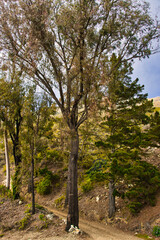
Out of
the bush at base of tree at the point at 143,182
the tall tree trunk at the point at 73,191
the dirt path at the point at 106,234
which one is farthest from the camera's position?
the bush at base of tree at the point at 143,182

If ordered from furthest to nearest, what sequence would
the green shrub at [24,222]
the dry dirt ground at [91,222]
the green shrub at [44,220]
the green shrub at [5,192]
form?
1. the green shrub at [5,192]
2. the green shrub at [24,222]
3. the green shrub at [44,220]
4. the dry dirt ground at [91,222]

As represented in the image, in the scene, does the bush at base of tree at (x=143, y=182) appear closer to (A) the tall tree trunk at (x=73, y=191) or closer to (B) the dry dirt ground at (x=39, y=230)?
(B) the dry dirt ground at (x=39, y=230)

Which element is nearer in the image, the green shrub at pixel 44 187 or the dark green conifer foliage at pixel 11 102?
the dark green conifer foliage at pixel 11 102

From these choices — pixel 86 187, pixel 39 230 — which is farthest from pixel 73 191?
pixel 86 187

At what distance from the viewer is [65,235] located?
23.9 ft

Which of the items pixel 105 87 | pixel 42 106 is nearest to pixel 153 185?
pixel 105 87

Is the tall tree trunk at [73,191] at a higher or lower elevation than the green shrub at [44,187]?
higher

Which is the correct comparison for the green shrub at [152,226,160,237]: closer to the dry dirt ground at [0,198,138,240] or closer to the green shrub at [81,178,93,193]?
the dry dirt ground at [0,198,138,240]

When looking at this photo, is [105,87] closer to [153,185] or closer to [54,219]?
[153,185]

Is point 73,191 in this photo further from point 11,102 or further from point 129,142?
point 11,102

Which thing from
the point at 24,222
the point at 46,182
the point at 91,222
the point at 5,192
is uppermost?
the point at 5,192

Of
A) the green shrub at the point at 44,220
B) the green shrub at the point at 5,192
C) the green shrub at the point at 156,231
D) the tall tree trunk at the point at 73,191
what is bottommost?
the green shrub at the point at 156,231

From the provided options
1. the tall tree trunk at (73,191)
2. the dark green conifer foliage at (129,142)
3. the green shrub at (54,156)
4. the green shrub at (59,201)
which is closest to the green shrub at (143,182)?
the dark green conifer foliage at (129,142)

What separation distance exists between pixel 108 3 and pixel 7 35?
16.8ft
